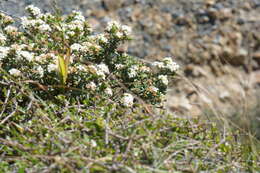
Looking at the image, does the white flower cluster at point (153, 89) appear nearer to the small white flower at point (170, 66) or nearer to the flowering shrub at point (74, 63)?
the flowering shrub at point (74, 63)

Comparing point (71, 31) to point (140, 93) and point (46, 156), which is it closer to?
point (140, 93)

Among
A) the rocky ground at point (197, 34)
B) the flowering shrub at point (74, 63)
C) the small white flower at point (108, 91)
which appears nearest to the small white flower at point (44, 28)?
the flowering shrub at point (74, 63)

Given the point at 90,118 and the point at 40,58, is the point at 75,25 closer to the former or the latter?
the point at 40,58

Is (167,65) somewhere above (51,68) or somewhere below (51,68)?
above

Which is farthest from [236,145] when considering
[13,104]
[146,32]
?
[146,32]

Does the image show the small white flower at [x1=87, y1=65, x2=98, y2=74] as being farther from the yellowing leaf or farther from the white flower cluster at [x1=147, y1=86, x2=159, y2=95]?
the white flower cluster at [x1=147, y1=86, x2=159, y2=95]

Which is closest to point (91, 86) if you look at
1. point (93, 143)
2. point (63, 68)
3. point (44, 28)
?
point (63, 68)
